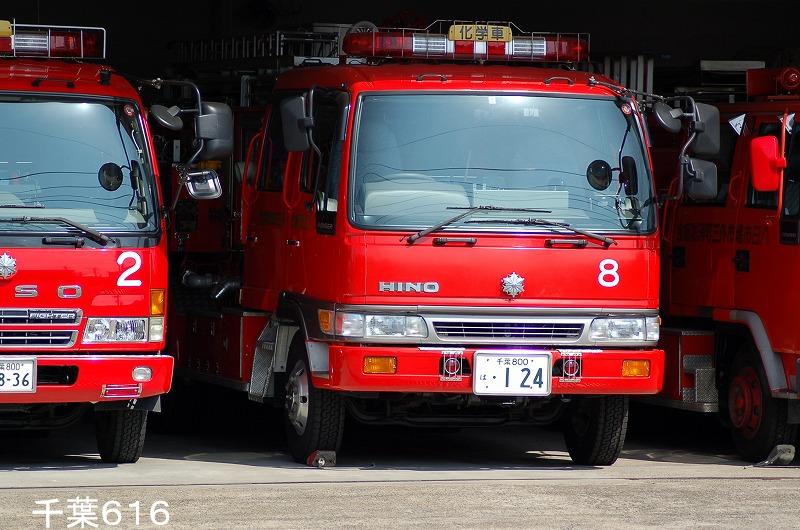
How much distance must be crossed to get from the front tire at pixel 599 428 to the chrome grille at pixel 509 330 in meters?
0.71

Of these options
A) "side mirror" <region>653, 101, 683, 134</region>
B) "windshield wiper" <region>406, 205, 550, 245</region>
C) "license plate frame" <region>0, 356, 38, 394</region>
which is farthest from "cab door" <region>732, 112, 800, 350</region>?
"license plate frame" <region>0, 356, 38, 394</region>

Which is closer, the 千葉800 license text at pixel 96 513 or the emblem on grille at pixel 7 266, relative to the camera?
the 千葉800 license text at pixel 96 513

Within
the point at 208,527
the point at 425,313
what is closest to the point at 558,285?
the point at 425,313

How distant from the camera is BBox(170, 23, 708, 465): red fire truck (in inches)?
394

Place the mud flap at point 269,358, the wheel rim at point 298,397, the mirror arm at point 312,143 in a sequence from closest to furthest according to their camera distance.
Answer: the mirror arm at point 312,143, the wheel rim at point 298,397, the mud flap at point 269,358

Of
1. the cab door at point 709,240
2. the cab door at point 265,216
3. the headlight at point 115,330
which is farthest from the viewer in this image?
the cab door at point 709,240

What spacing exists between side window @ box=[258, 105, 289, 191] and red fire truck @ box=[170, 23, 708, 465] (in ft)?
1.32

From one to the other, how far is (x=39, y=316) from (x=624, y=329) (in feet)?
11.0

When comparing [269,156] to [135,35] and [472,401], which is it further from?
[135,35]

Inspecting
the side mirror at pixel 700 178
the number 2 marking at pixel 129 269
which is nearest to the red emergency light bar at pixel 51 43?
the number 2 marking at pixel 129 269

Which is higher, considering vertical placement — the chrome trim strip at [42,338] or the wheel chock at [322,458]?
the chrome trim strip at [42,338]

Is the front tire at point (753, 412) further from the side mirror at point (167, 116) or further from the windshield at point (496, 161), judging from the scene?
the side mirror at point (167, 116)

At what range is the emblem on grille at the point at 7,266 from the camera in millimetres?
9797

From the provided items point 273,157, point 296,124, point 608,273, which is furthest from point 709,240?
point 296,124
